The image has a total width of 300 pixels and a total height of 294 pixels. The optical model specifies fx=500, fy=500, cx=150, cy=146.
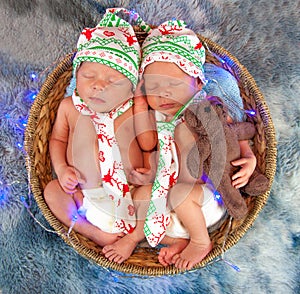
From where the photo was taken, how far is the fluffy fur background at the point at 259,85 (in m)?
1.42

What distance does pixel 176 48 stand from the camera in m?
1.22

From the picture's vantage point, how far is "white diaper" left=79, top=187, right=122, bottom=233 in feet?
4.17

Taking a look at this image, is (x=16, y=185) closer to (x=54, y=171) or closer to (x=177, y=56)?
(x=54, y=171)

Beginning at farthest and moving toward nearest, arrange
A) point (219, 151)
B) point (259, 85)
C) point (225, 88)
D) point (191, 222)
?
point (259, 85), point (225, 88), point (191, 222), point (219, 151)

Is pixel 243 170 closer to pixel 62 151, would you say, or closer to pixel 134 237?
pixel 134 237

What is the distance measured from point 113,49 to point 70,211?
0.43 metres

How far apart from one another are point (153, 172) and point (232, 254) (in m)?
0.37

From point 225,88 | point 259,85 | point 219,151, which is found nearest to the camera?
point 219,151

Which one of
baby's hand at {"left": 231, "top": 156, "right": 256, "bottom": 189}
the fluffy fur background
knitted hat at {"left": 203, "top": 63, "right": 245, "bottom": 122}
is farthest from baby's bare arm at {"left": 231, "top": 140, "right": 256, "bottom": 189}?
the fluffy fur background

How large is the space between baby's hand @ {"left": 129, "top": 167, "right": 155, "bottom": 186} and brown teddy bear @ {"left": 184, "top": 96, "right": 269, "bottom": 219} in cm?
14

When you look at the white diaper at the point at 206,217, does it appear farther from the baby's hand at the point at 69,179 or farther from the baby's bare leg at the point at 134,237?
the baby's hand at the point at 69,179

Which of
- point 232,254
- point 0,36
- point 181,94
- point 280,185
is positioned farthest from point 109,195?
point 0,36

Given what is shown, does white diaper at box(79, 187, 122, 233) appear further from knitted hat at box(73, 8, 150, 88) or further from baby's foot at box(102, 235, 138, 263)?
knitted hat at box(73, 8, 150, 88)

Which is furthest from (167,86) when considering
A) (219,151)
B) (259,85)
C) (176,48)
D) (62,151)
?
(259,85)
